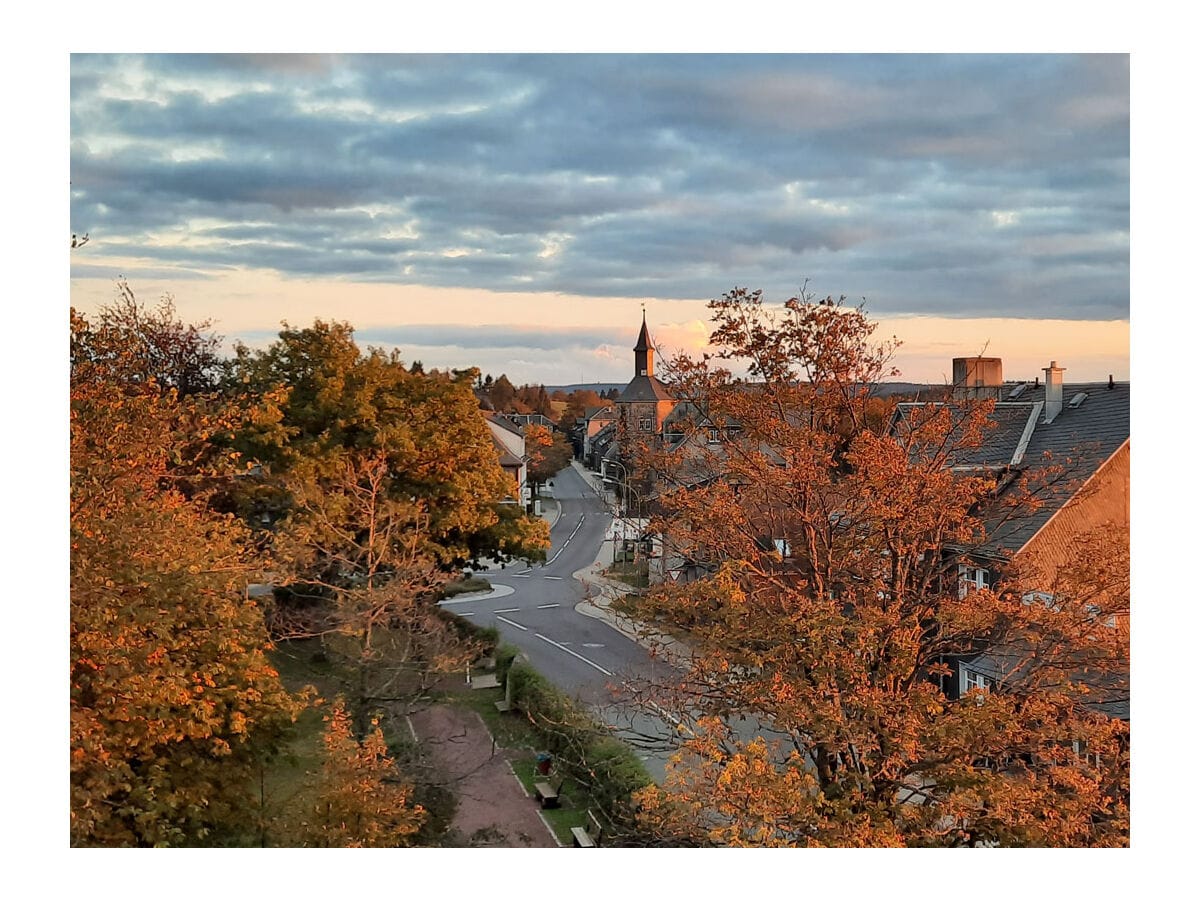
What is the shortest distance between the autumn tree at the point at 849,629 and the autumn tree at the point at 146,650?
8.69ft

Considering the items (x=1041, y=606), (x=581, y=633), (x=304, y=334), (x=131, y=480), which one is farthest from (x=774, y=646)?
(x=304, y=334)

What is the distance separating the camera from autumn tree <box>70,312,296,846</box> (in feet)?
17.2

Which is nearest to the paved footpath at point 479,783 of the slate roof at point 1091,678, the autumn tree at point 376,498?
the autumn tree at point 376,498

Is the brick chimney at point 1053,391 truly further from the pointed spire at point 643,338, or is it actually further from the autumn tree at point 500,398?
the autumn tree at point 500,398

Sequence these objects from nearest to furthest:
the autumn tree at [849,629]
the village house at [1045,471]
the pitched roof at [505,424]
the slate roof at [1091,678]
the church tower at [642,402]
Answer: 1. the autumn tree at [849,629]
2. the slate roof at [1091,678]
3. the village house at [1045,471]
4. the church tower at [642,402]
5. the pitched roof at [505,424]

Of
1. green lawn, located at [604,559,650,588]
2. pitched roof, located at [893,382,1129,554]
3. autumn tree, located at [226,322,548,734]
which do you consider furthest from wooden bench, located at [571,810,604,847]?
pitched roof, located at [893,382,1129,554]

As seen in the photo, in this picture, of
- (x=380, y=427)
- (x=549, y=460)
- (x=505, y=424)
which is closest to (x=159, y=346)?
(x=380, y=427)

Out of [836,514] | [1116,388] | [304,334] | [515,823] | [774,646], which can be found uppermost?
[304,334]

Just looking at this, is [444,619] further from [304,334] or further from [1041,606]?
[1041,606]

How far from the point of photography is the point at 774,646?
17.8ft

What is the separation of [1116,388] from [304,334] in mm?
7588

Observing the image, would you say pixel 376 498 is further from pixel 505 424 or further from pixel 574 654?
pixel 505 424

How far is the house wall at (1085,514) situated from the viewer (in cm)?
596

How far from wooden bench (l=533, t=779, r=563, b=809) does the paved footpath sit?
0.26 ft
